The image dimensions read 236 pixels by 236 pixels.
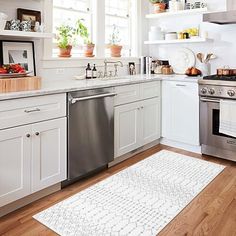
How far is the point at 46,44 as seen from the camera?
126 inches

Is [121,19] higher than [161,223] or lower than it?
higher

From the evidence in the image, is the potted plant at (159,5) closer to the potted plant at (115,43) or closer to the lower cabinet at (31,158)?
the potted plant at (115,43)

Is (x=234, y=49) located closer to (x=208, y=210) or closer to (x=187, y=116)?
(x=187, y=116)

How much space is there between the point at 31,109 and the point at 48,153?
0.42 m

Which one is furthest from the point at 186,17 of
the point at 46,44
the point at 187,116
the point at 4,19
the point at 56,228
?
the point at 56,228

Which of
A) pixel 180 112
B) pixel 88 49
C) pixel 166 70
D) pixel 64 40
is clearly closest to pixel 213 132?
pixel 180 112

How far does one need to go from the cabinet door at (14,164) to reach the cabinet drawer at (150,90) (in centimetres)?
170

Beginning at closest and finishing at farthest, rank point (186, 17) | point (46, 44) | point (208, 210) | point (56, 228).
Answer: point (56, 228)
point (208, 210)
point (46, 44)
point (186, 17)

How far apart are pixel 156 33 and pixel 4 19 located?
→ 98.5 inches

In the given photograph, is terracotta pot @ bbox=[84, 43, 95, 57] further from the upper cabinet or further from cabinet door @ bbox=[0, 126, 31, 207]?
cabinet door @ bbox=[0, 126, 31, 207]

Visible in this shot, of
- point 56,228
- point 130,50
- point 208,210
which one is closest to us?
point 56,228

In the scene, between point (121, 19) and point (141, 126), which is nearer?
point (141, 126)

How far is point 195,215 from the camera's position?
231 centimetres

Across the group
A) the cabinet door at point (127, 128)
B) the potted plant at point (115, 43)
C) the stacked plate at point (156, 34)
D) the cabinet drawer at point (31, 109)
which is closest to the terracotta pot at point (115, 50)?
the potted plant at point (115, 43)
